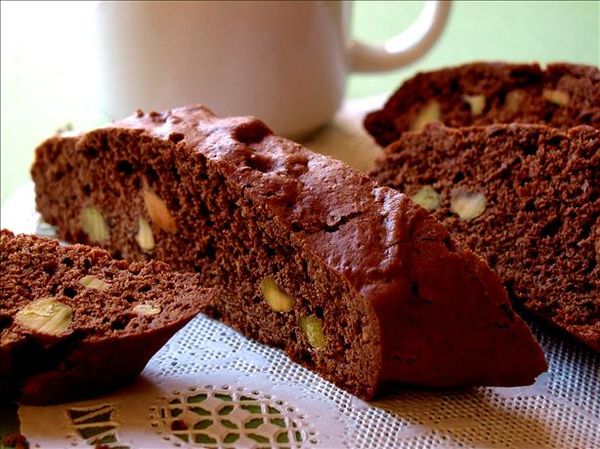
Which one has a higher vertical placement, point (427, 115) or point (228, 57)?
point (228, 57)

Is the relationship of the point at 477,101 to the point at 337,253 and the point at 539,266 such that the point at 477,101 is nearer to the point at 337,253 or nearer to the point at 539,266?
the point at 539,266

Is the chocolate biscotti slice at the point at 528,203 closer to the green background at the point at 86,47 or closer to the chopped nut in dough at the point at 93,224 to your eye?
the chopped nut in dough at the point at 93,224

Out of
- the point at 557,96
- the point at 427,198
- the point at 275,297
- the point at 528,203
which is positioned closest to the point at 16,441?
the point at 275,297

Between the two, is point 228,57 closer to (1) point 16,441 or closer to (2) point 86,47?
(2) point 86,47

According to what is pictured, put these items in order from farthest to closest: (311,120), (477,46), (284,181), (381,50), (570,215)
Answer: (477,46) → (381,50) → (311,120) → (570,215) → (284,181)

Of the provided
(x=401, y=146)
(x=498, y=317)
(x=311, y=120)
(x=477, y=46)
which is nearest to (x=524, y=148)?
(x=401, y=146)

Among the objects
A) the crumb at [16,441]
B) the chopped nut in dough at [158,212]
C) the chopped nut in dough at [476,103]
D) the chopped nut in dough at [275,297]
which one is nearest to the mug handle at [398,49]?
the chopped nut in dough at [476,103]
